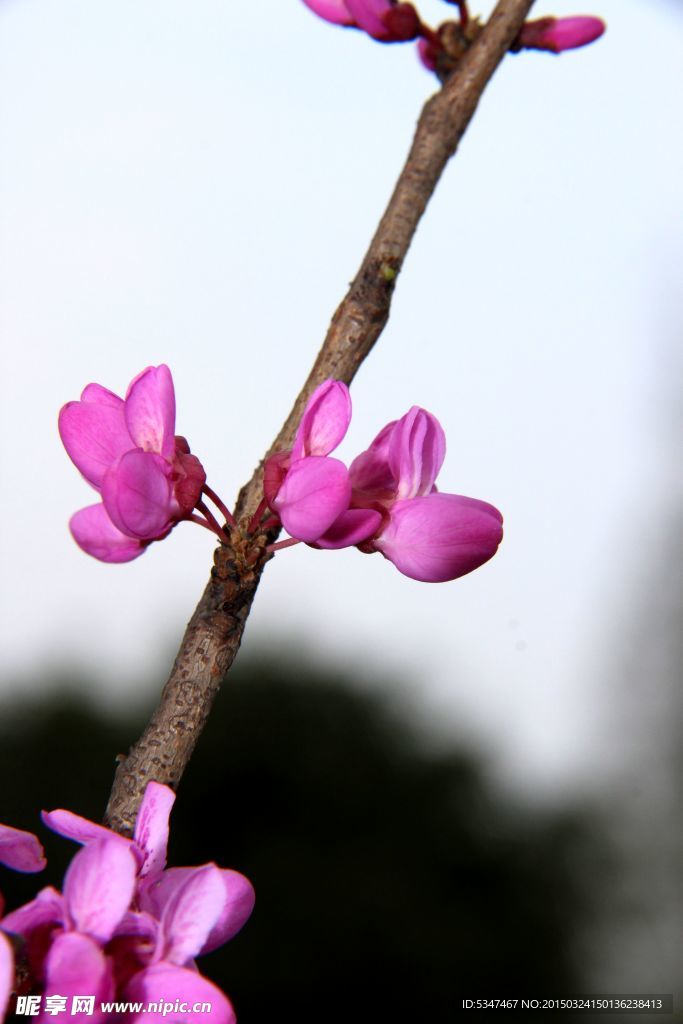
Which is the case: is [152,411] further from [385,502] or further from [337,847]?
[337,847]

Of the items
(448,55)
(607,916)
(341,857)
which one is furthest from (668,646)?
(448,55)

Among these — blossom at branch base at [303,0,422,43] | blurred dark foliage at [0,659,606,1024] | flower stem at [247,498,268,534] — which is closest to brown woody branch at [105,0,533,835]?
flower stem at [247,498,268,534]

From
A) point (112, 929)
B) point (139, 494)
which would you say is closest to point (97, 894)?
point (112, 929)

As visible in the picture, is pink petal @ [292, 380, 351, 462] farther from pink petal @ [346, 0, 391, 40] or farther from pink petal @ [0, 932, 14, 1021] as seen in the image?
pink petal @ [346, 0, 391, 40]

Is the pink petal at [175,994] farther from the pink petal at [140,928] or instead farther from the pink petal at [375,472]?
the pink petal at [375,472]

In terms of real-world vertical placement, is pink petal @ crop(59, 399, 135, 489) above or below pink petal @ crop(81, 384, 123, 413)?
below

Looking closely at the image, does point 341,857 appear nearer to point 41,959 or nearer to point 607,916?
point 607,916

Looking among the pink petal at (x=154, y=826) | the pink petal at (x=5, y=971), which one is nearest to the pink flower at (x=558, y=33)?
the pink petal at (x=154, y=826)
